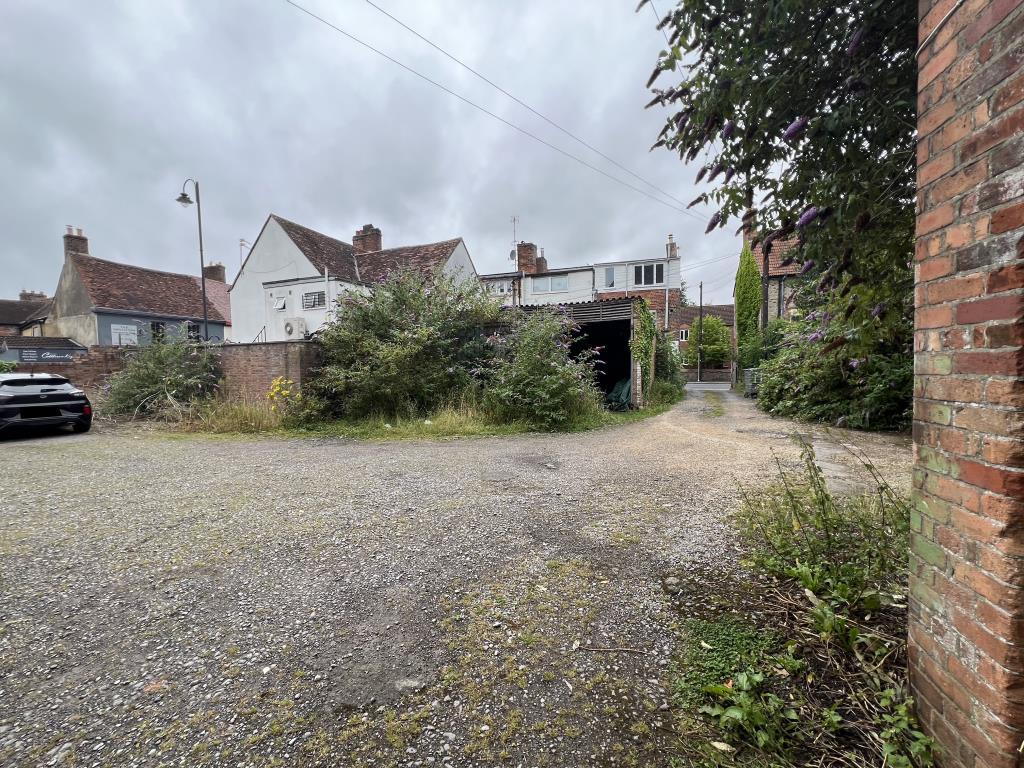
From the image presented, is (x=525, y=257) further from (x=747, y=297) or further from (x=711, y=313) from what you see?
(x=711, y=313)

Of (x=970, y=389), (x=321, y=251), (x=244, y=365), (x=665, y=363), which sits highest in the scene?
(x=321, y=251)

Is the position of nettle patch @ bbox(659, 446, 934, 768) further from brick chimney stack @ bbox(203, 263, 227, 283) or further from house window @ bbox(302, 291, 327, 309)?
brick chimney stack @ bbox(203, 263, 227, 283)

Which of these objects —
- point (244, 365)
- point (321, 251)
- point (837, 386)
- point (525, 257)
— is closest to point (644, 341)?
point (837, 386)

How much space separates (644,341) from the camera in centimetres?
1227

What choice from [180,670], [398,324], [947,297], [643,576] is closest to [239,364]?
[398,324]

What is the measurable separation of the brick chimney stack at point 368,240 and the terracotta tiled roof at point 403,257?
1.34 feet

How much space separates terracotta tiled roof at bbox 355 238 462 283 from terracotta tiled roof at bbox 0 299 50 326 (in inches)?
1011

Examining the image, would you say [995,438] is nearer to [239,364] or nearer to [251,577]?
[251,577]

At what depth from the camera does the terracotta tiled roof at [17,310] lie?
31750 millimetres

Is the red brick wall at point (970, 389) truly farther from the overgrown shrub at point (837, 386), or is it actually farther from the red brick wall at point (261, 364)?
the red brick wall at point (261, 364)

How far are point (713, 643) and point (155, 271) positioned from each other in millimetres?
34172

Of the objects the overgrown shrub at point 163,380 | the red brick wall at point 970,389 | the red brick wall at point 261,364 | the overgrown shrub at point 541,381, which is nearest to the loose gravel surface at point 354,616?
the red brick wall at point 970,389

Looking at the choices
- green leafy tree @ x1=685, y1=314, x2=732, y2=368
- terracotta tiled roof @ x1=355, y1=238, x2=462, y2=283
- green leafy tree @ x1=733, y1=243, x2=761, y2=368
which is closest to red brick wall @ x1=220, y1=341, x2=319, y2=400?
terracotta tiled roof @ x1=355, y1=238, x2=462, y2=283

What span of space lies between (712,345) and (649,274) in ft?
26.1
